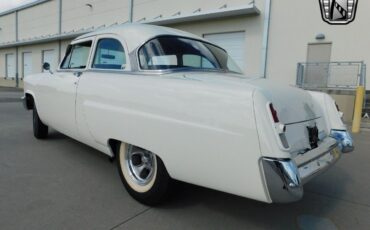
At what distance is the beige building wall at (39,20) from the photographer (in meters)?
25.8

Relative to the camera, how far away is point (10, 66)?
104ft

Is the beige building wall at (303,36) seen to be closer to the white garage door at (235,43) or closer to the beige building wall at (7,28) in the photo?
the white garage door at (235,43)

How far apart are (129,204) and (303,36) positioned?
11.2 meters

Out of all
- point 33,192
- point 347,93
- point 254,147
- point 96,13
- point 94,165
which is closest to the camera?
point 254,147

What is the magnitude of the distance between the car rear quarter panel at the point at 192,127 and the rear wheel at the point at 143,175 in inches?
8.4

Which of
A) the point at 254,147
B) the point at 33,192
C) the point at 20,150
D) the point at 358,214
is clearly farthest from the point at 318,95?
the point at 20,150

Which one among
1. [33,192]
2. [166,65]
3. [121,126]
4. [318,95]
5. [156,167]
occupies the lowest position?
[33,192]

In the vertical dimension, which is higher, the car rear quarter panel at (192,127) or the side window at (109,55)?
the side window at (109,55)

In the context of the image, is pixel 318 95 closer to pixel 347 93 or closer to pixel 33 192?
pixel 33 192

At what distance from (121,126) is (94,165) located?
149cm

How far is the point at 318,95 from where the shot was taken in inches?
135

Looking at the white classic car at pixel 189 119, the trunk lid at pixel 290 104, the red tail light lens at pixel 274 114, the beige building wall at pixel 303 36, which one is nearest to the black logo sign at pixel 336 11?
the beige building wall at pixel 303 36

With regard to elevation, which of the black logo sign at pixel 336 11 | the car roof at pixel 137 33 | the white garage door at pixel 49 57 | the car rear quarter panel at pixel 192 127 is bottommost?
the car rear quarter panel at pixel 192 127

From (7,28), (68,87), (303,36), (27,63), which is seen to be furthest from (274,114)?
(7,28)
